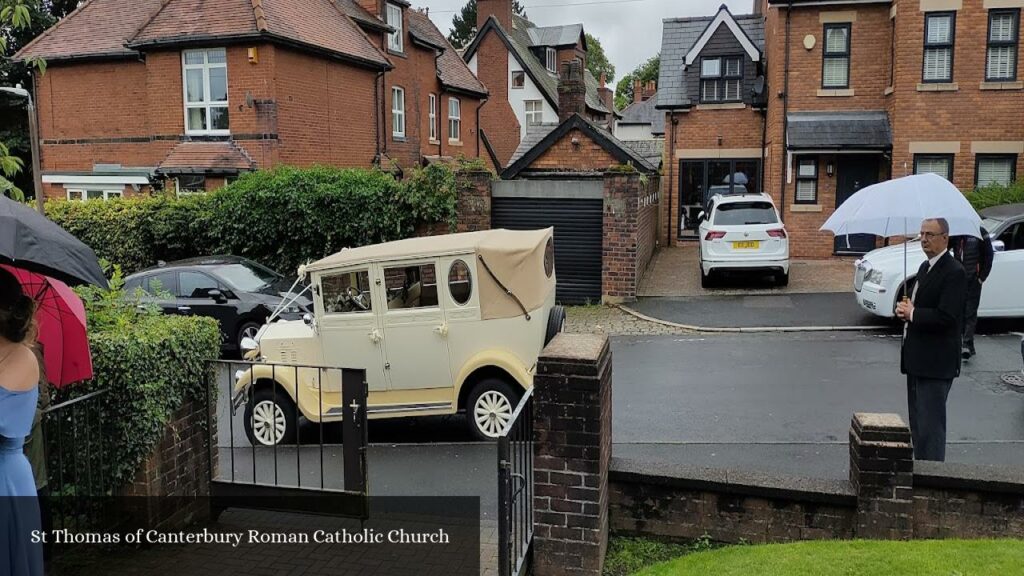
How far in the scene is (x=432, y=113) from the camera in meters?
32.0

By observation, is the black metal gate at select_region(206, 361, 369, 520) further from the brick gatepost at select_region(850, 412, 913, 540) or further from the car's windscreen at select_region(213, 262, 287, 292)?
the car's windscreen at select_region(213, 262, 287, 292)

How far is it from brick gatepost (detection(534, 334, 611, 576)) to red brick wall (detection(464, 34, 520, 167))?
36.5 m

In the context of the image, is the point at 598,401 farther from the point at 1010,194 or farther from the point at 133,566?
the point at 1010,194

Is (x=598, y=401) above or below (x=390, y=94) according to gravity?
below

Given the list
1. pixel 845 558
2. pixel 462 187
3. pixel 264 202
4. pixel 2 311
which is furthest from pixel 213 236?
pixel 845 558

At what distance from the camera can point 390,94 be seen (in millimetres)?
27953

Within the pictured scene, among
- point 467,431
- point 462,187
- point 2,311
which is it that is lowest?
point 467,431

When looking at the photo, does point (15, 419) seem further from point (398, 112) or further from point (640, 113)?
point (640, 113)

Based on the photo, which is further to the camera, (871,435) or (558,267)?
(558,267)

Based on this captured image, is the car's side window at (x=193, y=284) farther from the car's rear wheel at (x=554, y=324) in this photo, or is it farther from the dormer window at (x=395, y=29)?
the dormer window at (x=395, y=29)

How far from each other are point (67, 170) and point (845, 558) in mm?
25088

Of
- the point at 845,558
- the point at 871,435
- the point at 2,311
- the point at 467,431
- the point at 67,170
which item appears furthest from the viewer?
the point at 67,170

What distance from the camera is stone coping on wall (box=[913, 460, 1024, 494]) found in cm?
477

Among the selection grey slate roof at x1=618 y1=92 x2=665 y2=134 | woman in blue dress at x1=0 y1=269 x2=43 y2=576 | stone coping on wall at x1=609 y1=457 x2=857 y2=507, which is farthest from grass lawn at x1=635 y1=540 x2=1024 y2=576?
grey slate roof at x1=618 y1=92 x2=665 y2=134
